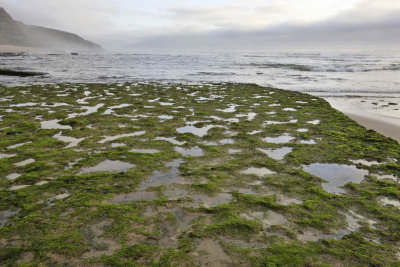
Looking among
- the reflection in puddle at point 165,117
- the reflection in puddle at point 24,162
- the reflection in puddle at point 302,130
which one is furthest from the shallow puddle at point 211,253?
the reflection in puddle at point 165,117

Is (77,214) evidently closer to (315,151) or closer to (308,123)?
(315,151)

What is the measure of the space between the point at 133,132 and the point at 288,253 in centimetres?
673

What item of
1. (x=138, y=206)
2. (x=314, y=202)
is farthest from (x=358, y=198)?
(x=138, y=206)

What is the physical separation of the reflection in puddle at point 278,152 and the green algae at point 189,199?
219 millimetres

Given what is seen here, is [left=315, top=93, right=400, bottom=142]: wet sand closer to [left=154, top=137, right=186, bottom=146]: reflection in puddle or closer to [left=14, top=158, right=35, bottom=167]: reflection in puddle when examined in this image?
[left=154, top=137, right=186, bottom=146]: reflection in puddle

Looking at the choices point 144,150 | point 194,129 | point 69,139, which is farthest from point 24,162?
point 194,129

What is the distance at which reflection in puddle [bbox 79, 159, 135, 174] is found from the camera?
20.5ft

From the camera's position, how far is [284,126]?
33.1 ft

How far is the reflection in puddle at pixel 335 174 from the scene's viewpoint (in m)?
5.76

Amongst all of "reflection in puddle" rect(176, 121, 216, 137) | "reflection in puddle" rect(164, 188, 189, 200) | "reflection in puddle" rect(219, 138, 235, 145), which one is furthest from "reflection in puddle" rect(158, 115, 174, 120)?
"reflection in puddle" rect(164, 188, 189, 200)

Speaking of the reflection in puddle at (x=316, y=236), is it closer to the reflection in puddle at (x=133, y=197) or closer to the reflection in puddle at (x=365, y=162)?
the reflection in puddle at (x=133, y=197)

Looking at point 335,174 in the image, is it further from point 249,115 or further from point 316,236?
point 249,115

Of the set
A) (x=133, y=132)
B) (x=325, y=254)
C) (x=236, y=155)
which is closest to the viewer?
(x=325, y=254)

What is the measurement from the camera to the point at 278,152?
7.61 metres
